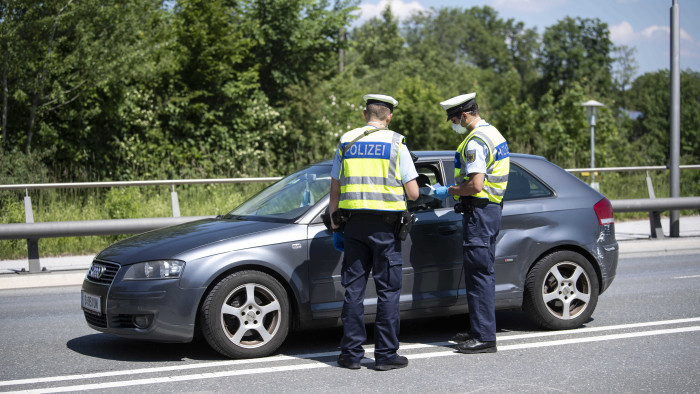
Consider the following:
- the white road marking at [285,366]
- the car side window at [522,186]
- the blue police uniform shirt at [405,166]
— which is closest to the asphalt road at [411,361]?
the white road marking at [285,366]

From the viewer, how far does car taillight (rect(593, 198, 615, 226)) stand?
22.4ft

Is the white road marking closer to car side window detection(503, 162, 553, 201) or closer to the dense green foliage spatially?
car side window detection(503, 162, 553, 201)

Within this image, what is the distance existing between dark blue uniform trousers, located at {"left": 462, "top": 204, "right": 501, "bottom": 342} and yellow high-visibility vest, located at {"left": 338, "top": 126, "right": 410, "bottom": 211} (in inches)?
30.1

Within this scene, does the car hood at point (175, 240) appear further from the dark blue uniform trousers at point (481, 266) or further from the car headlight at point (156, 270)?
the dark blue uniform trousers at point (481, 266)

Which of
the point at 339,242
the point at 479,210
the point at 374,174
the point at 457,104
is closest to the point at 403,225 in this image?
the point at 374,174

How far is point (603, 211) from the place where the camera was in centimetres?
687

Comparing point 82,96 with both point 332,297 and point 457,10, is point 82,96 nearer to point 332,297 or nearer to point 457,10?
point 332,297

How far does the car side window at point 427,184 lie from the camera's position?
6227mm

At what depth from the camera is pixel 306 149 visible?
24000mm

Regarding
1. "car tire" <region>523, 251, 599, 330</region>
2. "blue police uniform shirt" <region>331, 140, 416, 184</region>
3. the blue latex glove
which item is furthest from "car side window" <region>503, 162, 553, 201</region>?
the blue latex glove

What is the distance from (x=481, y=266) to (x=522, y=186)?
1210mm

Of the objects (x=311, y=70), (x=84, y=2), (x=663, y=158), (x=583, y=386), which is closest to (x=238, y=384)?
(x=583, y=386)

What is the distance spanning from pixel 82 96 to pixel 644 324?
Answer: 14879 mm

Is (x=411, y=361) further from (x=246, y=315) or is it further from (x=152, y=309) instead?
(x=152, y=309)
